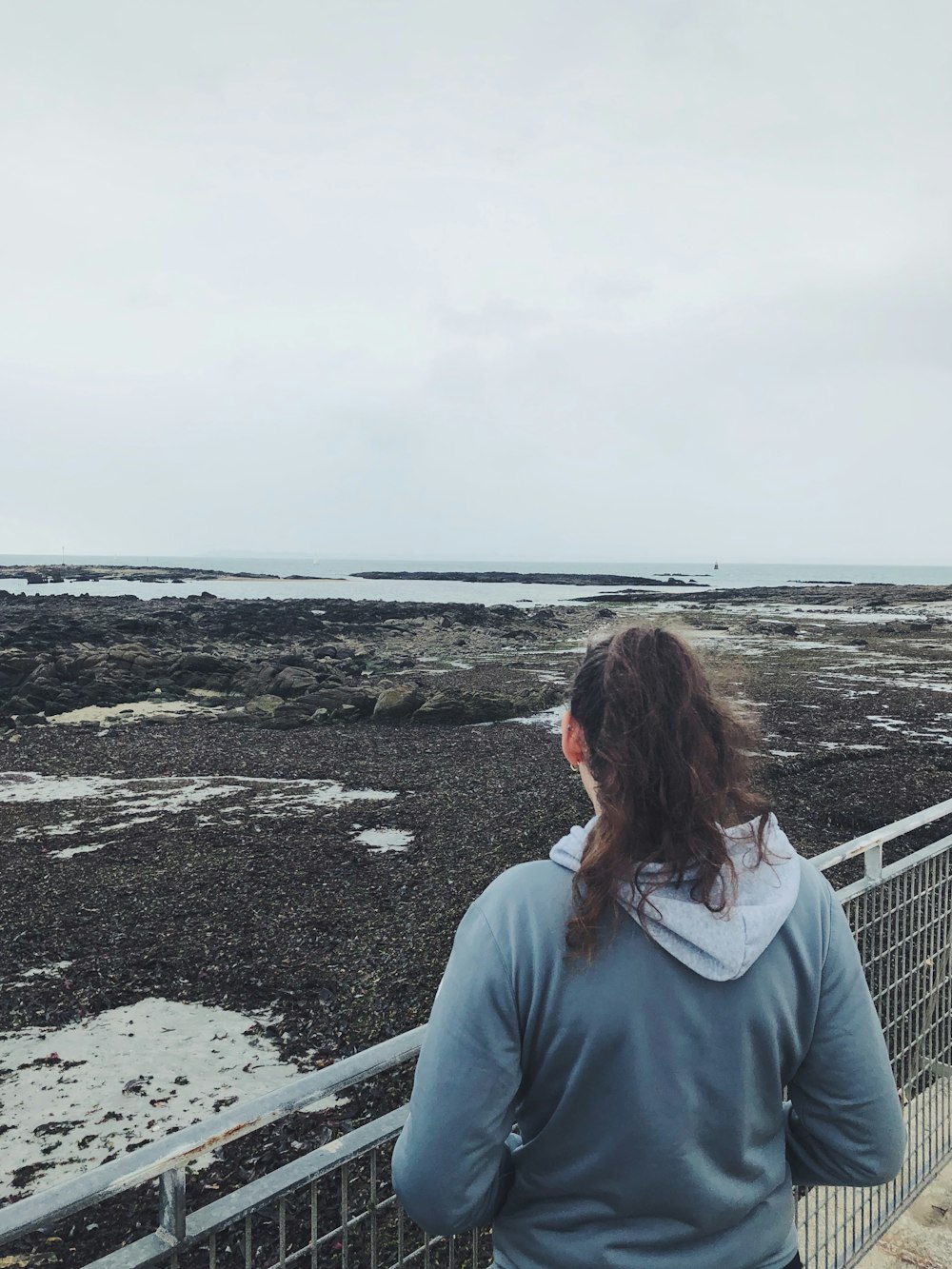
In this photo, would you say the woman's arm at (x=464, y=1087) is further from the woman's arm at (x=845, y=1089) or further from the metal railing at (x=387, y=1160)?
the woman's arm at (x=845, y=1089)

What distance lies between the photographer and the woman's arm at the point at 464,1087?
4.36 ft

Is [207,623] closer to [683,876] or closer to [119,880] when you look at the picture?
[119,880]

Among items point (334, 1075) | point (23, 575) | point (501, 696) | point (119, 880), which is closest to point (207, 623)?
point (501, 696)

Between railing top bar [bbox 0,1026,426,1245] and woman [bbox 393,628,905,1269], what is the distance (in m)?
0.29

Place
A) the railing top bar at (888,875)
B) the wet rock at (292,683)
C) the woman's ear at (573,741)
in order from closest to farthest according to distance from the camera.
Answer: the woman's ear at (573,741) → the railing top bar at (888,875) → the wet rock at (292,683)

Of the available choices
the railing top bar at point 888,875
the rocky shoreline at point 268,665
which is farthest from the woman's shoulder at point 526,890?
the rocky shoreline at point 268,665

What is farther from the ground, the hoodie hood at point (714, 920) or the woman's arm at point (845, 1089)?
the hoodie hood at point (714, 920)

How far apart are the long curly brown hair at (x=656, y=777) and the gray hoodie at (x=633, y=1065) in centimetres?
3

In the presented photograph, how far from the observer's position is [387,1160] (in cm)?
325

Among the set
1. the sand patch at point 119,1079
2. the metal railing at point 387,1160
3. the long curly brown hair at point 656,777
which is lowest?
the sand patch at point 119,1079

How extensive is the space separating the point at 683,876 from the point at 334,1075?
2.69 feet

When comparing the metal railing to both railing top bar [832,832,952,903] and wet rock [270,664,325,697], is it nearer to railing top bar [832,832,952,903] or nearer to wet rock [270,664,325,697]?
railing top bar [832,832,952,903]

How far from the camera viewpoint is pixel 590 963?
4.41ft

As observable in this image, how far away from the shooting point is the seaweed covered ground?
180 inches
